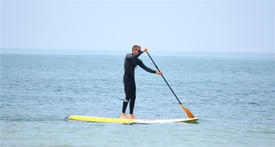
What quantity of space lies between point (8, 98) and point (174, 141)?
32.0 ft

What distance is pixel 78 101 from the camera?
59.3ft

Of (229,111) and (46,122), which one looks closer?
(46,122)

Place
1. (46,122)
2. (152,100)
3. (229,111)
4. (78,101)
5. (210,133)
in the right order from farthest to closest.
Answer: (152,100), (78,101), (229,111), (46,122), (210,133)

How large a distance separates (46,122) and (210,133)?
4.25 metres

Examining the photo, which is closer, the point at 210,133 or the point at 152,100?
the point at 210,133

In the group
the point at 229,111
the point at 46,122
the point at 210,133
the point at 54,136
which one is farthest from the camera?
the point at 229,111

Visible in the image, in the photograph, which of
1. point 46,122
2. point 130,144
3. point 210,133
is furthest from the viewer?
point 46,122

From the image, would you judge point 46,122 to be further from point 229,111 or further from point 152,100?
point 152,100

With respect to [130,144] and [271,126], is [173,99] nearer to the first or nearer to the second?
[271,126]

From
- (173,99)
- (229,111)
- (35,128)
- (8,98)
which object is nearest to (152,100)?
(173,99)

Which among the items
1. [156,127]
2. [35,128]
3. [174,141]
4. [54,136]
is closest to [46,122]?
[35,128]

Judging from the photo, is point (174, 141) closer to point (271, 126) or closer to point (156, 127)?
point (156, 127)

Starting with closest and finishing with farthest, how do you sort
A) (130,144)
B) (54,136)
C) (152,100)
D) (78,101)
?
(130,144)
(54,136)
(78,101)
(152,100)

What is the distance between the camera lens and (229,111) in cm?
1571
